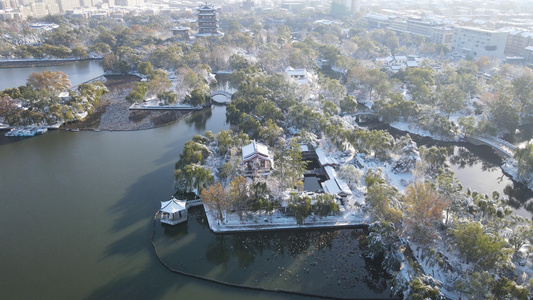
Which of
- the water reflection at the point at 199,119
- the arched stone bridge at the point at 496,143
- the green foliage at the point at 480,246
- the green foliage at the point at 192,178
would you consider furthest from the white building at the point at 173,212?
the arched stone bridge at the point at 496,143

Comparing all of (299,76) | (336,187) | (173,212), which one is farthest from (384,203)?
(299,76)

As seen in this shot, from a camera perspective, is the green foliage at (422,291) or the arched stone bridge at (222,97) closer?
the green foliage at (422,291)

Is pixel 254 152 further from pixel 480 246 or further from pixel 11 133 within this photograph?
pixel 11 133

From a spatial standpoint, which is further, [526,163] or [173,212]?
[526,163]

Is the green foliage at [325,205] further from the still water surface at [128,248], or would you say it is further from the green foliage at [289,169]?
the green foliage at [289,169]

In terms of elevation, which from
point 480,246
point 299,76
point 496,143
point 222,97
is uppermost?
point 299,76

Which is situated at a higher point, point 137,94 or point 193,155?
point 137,94

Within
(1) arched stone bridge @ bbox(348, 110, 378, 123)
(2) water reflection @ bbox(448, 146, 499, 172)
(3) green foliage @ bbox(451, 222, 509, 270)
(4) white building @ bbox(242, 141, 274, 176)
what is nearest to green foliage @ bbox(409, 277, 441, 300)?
(3) green foliage @ bbox(451, 222, 509, 270)
